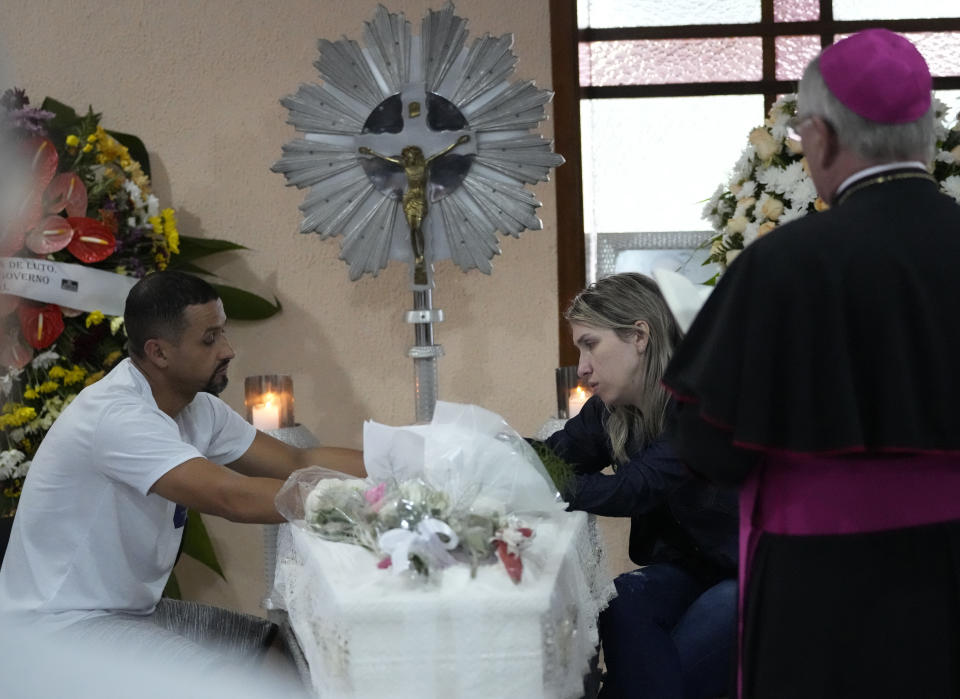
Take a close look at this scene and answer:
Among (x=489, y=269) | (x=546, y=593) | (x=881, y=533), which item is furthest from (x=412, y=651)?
(x=489, y=269)

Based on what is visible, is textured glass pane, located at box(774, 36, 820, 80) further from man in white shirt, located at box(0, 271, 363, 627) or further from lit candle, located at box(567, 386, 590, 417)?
man in white shirt, located at box(0, 271, 363, 627)

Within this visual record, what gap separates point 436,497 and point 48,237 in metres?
2.17

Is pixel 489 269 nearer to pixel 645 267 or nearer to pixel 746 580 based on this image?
pixel 645 267

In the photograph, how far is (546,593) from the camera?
76.9 inches

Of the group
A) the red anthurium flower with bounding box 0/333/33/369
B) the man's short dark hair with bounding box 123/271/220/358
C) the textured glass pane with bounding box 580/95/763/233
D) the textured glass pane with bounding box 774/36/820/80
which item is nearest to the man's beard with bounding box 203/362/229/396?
the man's short dark hair with bounding box 123/271/220/358

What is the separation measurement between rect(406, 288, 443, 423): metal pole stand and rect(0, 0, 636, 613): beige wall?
2.59 feet

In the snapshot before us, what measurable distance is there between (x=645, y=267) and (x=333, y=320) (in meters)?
1.25

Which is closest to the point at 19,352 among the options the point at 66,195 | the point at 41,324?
the point at 41,324

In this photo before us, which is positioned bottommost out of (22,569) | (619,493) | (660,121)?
(22,569)

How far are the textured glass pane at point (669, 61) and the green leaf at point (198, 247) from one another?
1539 mm

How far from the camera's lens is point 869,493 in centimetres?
165

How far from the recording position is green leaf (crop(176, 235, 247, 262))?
4406 mm

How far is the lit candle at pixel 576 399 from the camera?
387cm

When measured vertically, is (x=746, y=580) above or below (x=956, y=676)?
above
